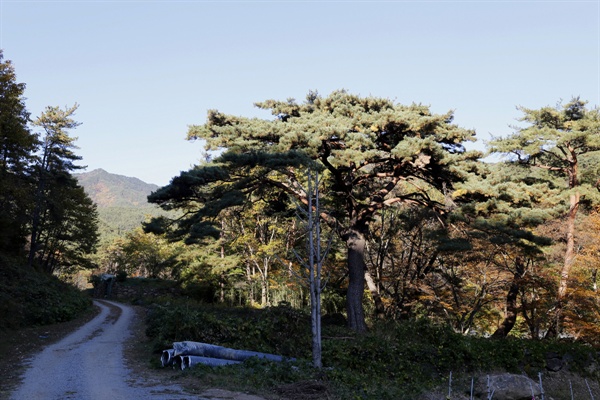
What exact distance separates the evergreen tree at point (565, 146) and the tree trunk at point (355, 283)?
780 cm

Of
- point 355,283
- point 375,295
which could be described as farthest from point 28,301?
point 375,295

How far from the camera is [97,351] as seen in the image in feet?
42.5

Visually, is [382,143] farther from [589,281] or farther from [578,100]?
[589,281]

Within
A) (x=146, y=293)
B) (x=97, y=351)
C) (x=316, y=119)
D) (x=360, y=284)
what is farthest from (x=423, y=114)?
(x=146, y=293)

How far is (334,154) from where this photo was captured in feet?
49.9

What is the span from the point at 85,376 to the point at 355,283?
1100cm

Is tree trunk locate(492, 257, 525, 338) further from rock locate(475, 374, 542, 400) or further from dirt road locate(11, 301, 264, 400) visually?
dirt road locate(11, 301, 264, 400)

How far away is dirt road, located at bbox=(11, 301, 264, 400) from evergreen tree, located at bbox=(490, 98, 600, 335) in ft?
52.3

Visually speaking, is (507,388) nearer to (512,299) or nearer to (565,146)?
(512,299)

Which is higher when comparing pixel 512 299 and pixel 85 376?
pixel 512 299

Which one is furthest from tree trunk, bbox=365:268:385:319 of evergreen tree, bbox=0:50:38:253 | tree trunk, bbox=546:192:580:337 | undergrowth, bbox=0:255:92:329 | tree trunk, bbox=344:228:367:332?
evergreen tree, bbox=0:50:38:253

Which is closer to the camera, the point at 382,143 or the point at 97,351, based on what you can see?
the point at 97,351

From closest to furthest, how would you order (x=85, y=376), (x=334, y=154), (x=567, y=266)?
1. (x=85, y=376)
2. (x=334, y=154)
3. (x=567, y=266)

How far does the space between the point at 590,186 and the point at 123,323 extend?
75.2 ft
